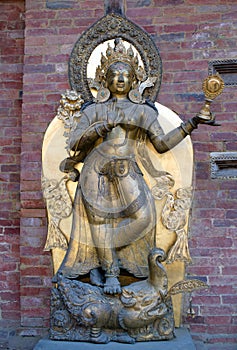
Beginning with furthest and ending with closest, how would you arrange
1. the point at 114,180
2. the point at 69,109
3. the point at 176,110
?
1. the point at 176,110
2. the point at 69,109
3. the point at 114,180

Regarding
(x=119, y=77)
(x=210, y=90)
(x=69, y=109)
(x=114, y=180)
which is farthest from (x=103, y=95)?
(x=210, y=90)

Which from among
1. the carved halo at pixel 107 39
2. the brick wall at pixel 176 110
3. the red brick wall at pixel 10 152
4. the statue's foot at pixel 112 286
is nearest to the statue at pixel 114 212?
the statue's foot at pixel 112 286

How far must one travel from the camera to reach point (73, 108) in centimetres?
377

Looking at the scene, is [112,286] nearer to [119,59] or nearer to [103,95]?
[103,95]

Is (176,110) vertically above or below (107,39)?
below

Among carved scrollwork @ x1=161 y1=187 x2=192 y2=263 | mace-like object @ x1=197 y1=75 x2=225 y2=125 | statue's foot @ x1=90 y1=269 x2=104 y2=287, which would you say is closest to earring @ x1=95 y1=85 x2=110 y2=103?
mace-like object @ x1=197 y1=75 x2=225 y2=125

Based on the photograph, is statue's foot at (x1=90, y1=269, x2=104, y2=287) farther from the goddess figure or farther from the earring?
the earring

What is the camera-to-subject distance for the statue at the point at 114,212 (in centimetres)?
310

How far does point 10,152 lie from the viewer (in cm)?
414

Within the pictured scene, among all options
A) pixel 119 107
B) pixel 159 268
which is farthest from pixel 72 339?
pixel 119 107

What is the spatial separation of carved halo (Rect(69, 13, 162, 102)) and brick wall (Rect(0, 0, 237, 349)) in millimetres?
100

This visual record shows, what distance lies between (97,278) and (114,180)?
641mm

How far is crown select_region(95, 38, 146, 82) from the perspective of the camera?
3.51 meters

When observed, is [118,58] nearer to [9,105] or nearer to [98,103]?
[98,103]
